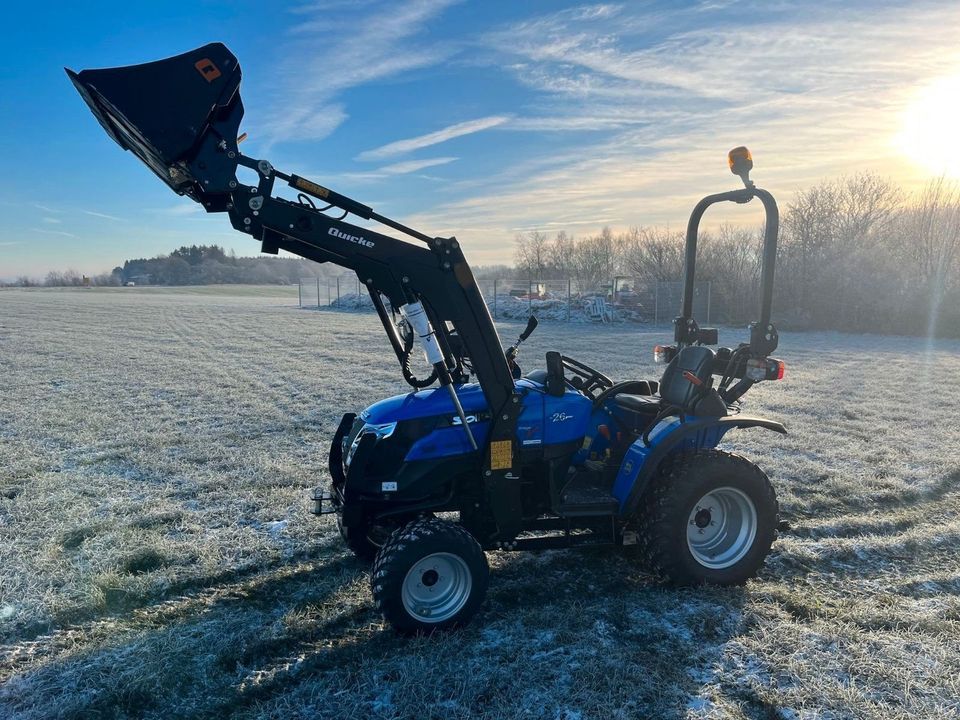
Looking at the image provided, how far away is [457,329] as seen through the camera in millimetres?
3824

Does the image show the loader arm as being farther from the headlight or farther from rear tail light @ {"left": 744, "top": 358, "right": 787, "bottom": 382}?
rear tail light @ {"left": 744, "top": 358, "right": 787, "bottom": 382}

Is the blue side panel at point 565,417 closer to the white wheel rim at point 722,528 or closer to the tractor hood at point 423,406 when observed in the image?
the tractor hood at point 423,406

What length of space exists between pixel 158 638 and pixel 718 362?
154 inches

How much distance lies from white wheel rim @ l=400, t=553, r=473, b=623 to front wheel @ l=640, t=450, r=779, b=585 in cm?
122

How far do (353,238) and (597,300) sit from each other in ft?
90.5

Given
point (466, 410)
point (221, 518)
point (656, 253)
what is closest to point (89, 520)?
point (221, 518)

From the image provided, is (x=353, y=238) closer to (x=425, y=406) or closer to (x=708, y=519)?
(x=425, y=406)

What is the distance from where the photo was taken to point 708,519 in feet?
14.3

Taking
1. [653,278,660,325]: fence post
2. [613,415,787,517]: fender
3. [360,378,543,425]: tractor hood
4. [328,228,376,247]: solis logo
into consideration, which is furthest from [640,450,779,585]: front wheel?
[653,278,660,325]: fence post

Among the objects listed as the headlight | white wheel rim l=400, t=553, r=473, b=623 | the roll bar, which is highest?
the roll bar

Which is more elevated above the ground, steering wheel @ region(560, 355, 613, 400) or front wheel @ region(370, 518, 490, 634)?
steering wheel @ region(560, 355, 613, 400)

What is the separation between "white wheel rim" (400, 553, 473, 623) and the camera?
3637 mm

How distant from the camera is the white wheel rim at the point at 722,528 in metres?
4.27

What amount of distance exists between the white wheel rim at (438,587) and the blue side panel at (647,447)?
113 cm
